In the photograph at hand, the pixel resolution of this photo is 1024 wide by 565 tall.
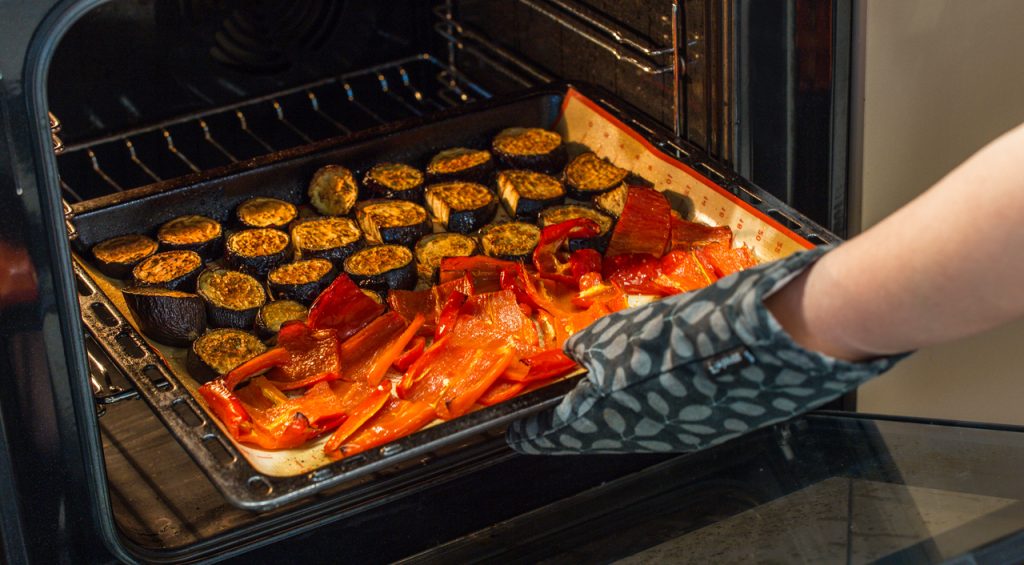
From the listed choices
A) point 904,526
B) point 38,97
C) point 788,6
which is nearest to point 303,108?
point 788,6

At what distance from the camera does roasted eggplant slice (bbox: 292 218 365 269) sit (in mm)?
1691

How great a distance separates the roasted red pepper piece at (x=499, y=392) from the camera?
1.38 meters

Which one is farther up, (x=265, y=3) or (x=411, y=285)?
(x=265, y=3)

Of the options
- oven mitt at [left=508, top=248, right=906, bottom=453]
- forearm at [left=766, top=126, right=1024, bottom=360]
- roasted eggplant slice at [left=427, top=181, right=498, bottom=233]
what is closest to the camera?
forearm at [left=766, top=126, right=1024, bottom=360]

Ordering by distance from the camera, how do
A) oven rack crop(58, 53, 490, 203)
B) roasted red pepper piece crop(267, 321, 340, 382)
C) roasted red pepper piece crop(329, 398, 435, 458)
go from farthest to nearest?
oven rack crop(58, 53, 490, 203), roasted red pepper piece crop(267, 321, 340, 382), roasted red pepper piece crop(329, 398, 435, 458)

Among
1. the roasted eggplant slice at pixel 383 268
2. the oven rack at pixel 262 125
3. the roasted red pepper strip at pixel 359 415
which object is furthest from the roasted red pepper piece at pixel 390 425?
the oven rack at pixel 262 125

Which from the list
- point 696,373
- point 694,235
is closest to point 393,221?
point 694,235

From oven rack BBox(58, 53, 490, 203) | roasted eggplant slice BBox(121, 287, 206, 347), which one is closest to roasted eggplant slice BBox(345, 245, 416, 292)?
roasted eggplant slice BBox(121, 287, 206, 347)

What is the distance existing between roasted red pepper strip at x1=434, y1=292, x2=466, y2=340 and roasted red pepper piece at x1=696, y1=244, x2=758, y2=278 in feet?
1.05

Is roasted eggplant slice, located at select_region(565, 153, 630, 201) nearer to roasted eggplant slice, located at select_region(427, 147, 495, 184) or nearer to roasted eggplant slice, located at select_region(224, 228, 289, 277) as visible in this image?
roasted eggplant slice, located at select_region(427, 147, 495, 184)

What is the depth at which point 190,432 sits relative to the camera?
1273 mm

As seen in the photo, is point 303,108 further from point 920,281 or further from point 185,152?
point 920,281

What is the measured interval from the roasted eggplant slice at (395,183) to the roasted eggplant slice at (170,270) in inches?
11.6

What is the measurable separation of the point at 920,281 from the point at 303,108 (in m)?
1.43
